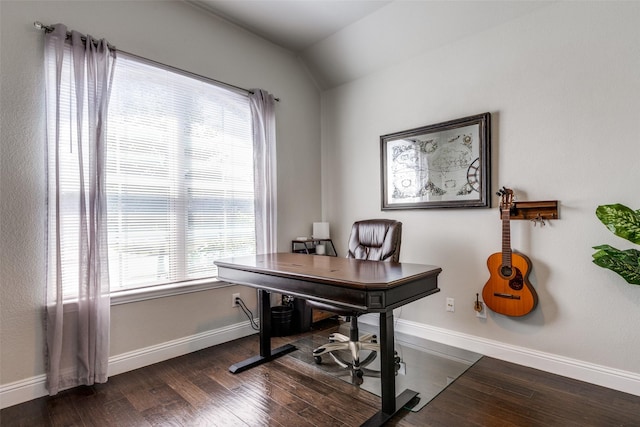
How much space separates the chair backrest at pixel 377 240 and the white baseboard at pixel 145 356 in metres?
1.34

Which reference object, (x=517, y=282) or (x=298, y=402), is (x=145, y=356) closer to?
(x=298, y=402)

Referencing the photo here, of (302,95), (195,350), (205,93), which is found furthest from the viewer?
(302,95)

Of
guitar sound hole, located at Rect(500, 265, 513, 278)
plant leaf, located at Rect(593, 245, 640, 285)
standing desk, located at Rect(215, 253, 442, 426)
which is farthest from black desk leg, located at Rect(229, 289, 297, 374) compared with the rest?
plant leaf, located at Rect(593, 245, 640, 285)

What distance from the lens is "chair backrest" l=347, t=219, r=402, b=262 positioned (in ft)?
8.16

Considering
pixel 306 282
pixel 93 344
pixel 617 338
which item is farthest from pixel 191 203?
pixel 617 338

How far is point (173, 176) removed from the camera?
2.71 metres

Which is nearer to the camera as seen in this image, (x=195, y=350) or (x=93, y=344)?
(x=93, y=344)

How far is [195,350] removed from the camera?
2.75 metres

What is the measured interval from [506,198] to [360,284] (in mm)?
1555

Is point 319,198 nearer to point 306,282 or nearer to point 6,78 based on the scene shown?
point 306,282

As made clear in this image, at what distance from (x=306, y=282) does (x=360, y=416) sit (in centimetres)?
80

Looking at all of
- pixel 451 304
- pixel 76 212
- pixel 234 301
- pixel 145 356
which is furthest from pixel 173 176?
pixel 451 304

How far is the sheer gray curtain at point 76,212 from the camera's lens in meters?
2.06

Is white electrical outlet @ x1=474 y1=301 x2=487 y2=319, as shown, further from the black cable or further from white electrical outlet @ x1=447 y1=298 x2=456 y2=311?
the black cable
